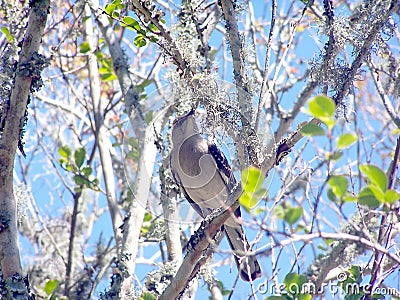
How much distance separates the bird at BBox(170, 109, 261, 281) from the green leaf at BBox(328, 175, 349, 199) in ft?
8.67

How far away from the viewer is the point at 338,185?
210cm

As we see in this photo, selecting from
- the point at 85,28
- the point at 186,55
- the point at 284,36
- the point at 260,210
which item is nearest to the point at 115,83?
the point at 85,28

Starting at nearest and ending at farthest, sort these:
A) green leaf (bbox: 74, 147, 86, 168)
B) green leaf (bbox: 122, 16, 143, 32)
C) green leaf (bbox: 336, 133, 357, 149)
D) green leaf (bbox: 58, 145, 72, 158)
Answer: green leaf (bbox: 336, 133, 357, 149), green leaf (bbox: 122, 16, 143, 32), green leaf (bbox: 74, 147, 86, 168), green leaf (bbox: 58, 145, 72, 158)

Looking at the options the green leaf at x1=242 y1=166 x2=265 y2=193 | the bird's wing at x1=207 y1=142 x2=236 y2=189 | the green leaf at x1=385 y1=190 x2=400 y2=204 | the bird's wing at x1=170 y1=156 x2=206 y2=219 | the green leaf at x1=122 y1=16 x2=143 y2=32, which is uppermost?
the green leaf at x1=122 y1=16 x2=143 y2=32

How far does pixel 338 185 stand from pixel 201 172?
301cm

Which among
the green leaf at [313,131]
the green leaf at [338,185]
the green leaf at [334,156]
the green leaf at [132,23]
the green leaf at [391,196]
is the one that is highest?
the green leaf at [132,23]

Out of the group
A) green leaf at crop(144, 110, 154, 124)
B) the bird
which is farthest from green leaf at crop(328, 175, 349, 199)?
green leaf at crop(144, 110, 154, 124)

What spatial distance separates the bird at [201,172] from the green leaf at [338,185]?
2644mm

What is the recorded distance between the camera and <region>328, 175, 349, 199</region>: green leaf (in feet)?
6.87

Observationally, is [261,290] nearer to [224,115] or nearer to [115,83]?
[224,115]

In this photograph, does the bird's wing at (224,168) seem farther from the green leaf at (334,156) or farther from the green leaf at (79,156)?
the green leaf at (334,156)

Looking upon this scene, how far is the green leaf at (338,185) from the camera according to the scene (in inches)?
82.4

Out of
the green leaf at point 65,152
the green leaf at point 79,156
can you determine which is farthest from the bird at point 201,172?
the green leaf at point 65,152

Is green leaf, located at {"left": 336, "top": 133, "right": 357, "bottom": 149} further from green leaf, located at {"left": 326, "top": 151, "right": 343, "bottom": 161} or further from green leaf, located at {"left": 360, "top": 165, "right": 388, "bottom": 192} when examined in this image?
green leaf, located at {"left": 360, "top": 165, "right": 388, "bottom": 192}
